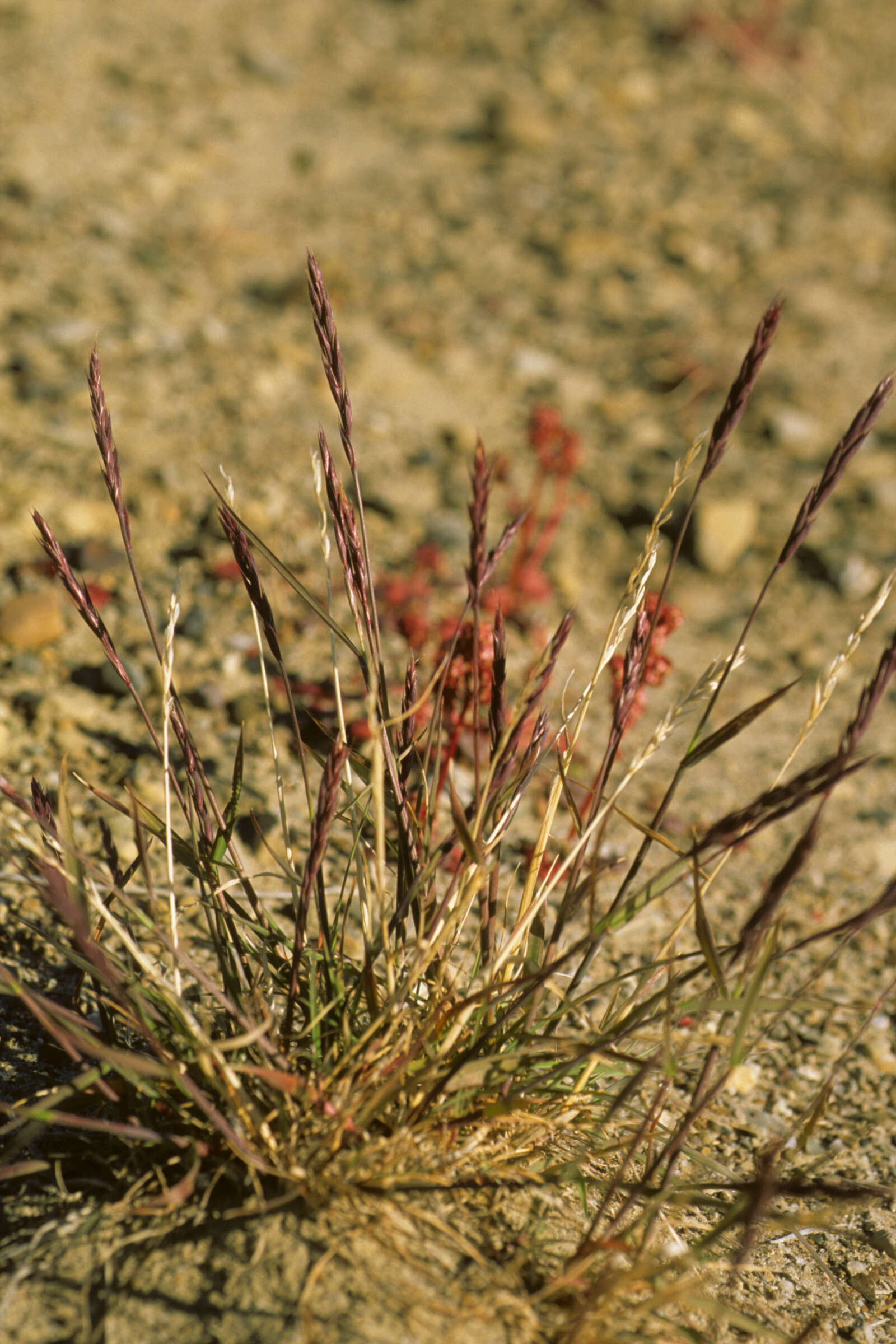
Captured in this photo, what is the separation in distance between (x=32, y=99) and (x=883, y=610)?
14.8 ft

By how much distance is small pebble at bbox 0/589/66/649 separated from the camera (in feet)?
9.16

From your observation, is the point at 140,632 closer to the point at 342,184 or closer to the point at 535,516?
the point at 535,516

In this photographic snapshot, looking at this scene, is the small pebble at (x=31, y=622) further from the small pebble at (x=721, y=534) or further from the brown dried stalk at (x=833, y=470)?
the small pebble at (x=721, y=534)

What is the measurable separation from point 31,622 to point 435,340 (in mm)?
2414

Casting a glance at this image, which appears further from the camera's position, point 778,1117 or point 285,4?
point 285,4

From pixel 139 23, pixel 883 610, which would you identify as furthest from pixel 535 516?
pixel 139 23

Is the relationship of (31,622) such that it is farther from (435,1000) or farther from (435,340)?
(435,340)

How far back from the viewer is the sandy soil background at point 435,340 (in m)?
1.78

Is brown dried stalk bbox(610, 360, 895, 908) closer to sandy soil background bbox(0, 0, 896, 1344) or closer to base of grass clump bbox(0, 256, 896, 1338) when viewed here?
base of grass clump bbox(0, 256, 896, 1338)

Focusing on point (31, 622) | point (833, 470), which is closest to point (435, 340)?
point (31, 622)

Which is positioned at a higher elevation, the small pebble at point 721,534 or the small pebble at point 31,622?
the small pebble at point 721,534

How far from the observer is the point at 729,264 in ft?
16.9

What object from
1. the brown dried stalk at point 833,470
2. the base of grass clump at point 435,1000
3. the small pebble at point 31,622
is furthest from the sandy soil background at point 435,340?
the brown dried stalk at point 833,470

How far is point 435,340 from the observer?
4.59m
